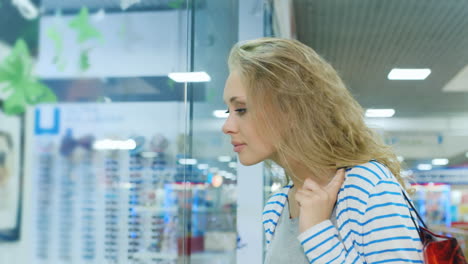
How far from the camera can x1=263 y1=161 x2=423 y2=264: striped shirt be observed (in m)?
0.91

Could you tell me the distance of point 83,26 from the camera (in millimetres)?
678

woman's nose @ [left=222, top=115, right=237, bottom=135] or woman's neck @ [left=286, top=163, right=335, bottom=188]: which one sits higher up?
woman's nose @ [left=222, top=115, right=237, bottom=135]

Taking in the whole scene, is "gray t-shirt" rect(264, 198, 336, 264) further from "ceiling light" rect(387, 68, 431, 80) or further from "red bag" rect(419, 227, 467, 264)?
"ceiling light" rect(387, 68, 431, 80)

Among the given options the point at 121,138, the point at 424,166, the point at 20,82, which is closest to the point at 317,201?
the point at 121,138

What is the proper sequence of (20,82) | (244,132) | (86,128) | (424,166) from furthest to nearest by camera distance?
1. (424,166)
2. (244,132)
3. (86,128)
4. (20,82)

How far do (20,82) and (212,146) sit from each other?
1589 mm

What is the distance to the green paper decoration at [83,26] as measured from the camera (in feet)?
2.15

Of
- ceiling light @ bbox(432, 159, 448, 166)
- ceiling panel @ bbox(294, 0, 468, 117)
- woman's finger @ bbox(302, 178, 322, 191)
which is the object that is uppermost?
ceiling panel @ bbox(294, 0, 468, 117)

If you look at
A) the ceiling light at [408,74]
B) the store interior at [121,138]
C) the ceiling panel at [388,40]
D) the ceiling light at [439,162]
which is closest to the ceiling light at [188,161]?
the store interior at [121,138]

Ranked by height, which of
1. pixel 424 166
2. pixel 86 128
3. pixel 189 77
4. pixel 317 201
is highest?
pixel 189 77

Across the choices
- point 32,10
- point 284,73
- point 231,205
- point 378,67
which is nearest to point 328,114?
point 284,73

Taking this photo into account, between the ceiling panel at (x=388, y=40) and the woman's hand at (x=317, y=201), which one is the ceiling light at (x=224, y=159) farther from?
the ceiling panel at (x=388, y=40)

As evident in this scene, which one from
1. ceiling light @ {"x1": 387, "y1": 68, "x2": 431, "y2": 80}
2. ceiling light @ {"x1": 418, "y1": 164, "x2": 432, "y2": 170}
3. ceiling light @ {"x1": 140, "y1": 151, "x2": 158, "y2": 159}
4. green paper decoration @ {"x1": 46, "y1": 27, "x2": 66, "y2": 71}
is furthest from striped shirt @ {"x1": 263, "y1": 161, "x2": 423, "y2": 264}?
ceiling light @ {"x1": 418, "y1": 164, "x2": 432, "y2": 170}

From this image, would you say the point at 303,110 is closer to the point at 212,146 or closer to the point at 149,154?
the point at 149,154
